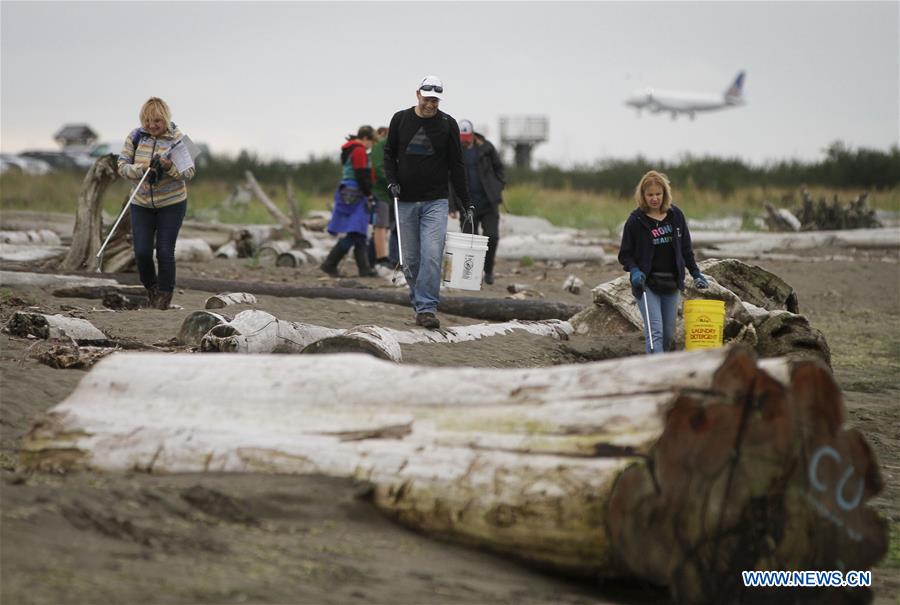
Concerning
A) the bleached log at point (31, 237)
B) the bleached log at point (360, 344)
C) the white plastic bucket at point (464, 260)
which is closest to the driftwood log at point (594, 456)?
the bleached log at point (360, 344)

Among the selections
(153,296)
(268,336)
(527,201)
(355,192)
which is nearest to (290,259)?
(355,192)

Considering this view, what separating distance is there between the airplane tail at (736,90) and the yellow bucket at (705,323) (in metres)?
113

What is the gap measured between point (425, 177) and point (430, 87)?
740 mm

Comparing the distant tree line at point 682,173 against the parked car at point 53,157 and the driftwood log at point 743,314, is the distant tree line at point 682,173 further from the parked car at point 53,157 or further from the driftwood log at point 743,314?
the driftwood log at point 743,314

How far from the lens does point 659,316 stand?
26.5 feet

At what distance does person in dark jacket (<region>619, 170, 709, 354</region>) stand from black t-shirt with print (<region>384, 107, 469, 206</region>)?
7.20 ft

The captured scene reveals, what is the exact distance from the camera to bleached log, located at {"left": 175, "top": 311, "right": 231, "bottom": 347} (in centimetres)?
793

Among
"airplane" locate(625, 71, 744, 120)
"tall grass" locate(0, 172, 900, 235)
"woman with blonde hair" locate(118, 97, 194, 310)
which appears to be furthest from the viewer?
"airplane" locate(625, 71, 744, 120)

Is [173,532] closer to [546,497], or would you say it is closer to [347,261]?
[546,497]

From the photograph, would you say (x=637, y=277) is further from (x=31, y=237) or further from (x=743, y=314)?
(x=31, y=237)

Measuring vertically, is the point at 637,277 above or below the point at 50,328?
above

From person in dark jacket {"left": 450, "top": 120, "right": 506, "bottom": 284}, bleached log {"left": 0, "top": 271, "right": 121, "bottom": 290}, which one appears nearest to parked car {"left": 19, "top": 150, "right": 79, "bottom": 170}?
person in dark jacket {"left": 450, "top": 120, "right": 506, "bottom": 284}

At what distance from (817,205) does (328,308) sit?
18555mm

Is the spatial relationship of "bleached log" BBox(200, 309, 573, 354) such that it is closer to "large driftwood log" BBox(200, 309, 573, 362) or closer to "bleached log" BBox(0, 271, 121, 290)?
"large driftwood log" BBox(200, 309, 573, 362)
